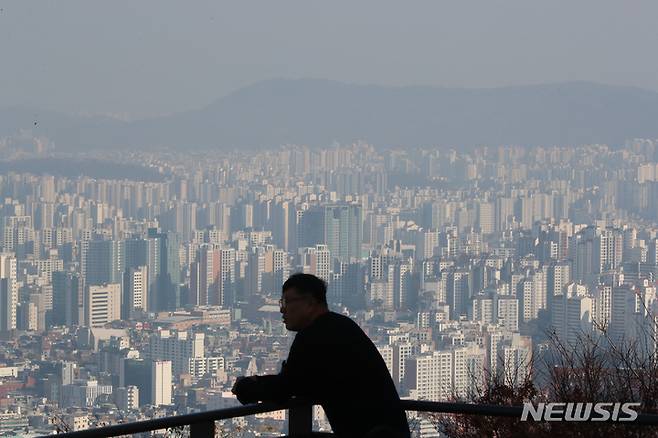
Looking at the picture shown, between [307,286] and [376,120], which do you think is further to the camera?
[376,120]

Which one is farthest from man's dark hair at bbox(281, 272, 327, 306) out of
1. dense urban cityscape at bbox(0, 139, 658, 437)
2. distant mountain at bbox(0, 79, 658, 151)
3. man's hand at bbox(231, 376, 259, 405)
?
distant mountain at bbox(0, 79, 658, 151)

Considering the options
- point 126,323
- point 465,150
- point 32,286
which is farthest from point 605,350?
point 465,150

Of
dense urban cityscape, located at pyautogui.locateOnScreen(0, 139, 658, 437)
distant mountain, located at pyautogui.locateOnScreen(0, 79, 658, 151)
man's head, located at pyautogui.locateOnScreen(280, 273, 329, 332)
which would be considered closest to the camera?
man's head, located at pyautogui.locateOnScreen(280, 273, 329, 332)

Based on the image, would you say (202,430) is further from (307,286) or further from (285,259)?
(285,259)

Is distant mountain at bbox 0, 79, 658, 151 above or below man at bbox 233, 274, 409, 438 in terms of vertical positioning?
above

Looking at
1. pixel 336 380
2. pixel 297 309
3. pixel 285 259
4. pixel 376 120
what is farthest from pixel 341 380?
pixel 376 120

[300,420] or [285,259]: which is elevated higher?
[300,420]

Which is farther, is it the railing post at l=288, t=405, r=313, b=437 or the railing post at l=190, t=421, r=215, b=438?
the railing post at l=288, t=405, r=313, b=437

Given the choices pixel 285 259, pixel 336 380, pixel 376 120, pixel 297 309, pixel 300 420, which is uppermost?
pixel 376 120

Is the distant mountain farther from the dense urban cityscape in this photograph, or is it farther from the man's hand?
the man's hand
